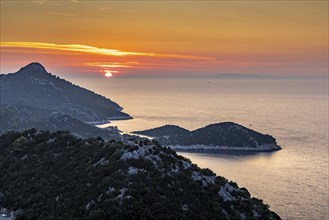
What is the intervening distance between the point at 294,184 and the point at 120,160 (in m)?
94.2

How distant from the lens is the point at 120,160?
84312 millimetres

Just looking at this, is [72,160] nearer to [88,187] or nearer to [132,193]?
[88,187]

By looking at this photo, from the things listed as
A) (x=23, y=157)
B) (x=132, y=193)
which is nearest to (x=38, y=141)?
(x=23, y=157)

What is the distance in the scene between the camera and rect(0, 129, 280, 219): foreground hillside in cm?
7156

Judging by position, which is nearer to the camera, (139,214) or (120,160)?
(139,214)

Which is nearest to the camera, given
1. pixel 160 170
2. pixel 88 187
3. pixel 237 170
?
pixel 88 187

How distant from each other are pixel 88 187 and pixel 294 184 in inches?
3982

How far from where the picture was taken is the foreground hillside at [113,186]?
71.6m

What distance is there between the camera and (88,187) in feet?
258

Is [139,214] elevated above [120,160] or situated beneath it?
situated beneath

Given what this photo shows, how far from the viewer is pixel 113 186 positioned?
75375mm

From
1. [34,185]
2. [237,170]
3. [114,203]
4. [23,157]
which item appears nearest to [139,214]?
[114,203]

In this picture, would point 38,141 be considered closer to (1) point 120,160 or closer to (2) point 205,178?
(1) point 120,160

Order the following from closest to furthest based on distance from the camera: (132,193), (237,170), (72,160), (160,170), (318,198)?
(132,193)
(160,170)
(72,160)
(318,198)
(237,170)
